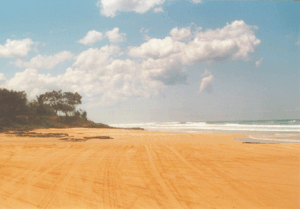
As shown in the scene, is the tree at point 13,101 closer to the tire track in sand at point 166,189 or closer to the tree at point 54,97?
the tree at point 54,97

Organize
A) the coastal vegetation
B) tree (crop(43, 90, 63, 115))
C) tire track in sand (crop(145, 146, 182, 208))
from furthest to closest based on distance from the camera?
tree (crop(43, 90, 63, 115)) → the coastal vegetation → tire track in sand (crop(145, 146, 182, 208))

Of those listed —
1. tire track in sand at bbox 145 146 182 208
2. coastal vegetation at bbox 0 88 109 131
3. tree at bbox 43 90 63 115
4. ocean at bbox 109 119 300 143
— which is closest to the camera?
tire track in sand at bbox 145 146 182 208

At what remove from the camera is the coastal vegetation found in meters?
28.0

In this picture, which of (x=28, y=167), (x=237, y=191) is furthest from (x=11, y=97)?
(x=237, y=191)

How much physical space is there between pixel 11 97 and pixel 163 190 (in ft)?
125

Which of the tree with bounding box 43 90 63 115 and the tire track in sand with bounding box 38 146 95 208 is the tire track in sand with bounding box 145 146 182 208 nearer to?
the tire track in sand with bounding box 38 146 95 208

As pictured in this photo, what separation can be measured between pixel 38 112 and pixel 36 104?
10.6 feet

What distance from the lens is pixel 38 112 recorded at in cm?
3872

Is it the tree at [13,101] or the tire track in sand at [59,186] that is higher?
the tree at [13,101]

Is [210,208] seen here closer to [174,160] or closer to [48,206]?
[48,206]

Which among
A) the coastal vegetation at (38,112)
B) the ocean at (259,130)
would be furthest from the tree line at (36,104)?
the ocean at (259,130)

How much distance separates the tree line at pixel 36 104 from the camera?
30.6 metres

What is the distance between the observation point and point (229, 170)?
19.5ft

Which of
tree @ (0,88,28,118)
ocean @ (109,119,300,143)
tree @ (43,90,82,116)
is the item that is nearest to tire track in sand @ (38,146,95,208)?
ocean @ (109,119,300,143)
